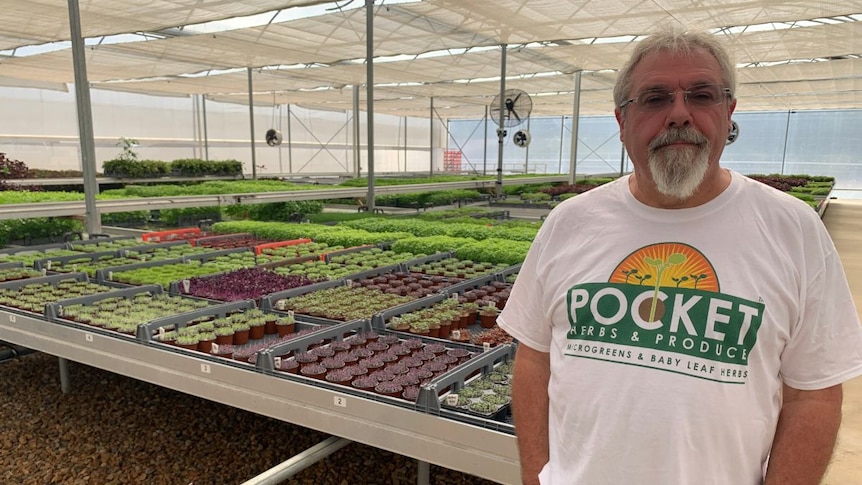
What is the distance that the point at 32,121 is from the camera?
18734 millimetres

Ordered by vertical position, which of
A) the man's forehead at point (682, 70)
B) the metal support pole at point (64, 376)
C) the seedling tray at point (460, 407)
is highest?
the man's forehead at point (682, 70)

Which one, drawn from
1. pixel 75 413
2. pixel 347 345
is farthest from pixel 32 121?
pixel 347 345

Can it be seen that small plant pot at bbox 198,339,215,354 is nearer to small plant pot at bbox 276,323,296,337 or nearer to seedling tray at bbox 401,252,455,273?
small plant pot at bbox 276,323,296,337

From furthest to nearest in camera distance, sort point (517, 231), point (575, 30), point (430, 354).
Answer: point (575, 30) → point (517, 231) → point (430, 354)

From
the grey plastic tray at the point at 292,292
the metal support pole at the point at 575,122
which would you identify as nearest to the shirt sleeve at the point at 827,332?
the grey plastic tray at the point at 292,292

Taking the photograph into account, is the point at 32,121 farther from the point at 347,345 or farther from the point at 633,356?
the point at 633,356

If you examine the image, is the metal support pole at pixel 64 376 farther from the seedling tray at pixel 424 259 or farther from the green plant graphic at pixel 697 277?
the green plant graphic at pixel 697 277

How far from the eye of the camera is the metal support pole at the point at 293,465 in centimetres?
209

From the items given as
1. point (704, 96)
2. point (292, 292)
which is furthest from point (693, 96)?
point (292, 292)

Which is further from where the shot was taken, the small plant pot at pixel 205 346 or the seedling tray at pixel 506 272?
the seedling tray at pixel 506 272

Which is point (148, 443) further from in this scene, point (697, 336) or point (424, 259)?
point (697, 336)

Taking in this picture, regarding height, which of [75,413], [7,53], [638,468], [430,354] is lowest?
[75,413]

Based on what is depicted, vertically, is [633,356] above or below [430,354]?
above

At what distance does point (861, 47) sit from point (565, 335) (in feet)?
43.1
